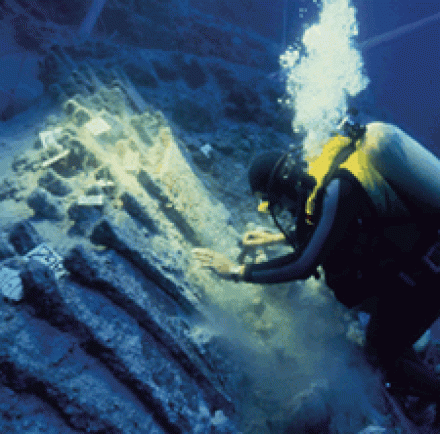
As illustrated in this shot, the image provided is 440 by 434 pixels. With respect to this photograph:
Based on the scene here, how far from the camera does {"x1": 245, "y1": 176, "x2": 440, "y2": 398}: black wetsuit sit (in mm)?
1970

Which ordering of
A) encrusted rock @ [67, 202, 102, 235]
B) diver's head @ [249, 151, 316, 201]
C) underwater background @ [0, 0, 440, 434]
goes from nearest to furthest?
underwater background @ [0, 0, 440, 434]
diver's head @ [249, 151, 316, 201]
encrusted rock @ [67, 202, 102, 235]

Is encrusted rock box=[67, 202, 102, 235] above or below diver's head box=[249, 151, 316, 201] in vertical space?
below

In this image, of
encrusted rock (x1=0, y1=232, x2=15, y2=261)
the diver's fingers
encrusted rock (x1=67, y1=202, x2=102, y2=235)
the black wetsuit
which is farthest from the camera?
the diver's fingers

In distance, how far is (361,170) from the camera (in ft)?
6.72

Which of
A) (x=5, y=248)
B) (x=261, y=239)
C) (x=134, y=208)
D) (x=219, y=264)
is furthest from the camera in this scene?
(x=261, y=239)

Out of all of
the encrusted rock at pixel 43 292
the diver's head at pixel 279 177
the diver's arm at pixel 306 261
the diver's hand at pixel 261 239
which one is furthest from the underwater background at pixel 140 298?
the diver's arm at pixel 306 261

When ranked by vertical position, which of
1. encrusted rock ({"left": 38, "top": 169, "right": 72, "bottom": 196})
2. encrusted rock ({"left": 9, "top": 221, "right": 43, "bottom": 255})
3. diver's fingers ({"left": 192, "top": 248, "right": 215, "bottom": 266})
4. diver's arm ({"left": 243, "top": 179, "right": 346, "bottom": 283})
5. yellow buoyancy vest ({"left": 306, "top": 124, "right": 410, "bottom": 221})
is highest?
yellow buoyancy vest ({"left": 306, "top": 124, "right": 410, "bottom": 221})

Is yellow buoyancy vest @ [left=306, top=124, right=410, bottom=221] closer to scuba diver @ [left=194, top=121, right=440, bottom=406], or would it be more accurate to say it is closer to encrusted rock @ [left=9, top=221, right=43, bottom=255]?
scuba diver @ [left=194, top=121, right=440, bottom=406]

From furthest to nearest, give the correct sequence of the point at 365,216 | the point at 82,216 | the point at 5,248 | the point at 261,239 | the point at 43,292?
the point at 261,239
the point at 82,216
the point at 5,248
the point at 365,216
the point at 43,292

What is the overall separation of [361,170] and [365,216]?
0.37 meters

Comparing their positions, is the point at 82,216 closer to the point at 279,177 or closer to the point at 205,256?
the point at 205,256

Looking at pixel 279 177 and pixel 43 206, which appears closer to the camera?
pixel 279 177

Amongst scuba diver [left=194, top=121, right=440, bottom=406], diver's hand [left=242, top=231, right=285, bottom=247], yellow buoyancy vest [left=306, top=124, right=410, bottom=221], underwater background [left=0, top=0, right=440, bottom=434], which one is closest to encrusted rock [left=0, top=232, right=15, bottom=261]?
underwater background [left=0, top=0, right=440, bottom=434]

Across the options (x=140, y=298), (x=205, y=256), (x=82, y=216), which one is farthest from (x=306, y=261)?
(x=82, y=216)
